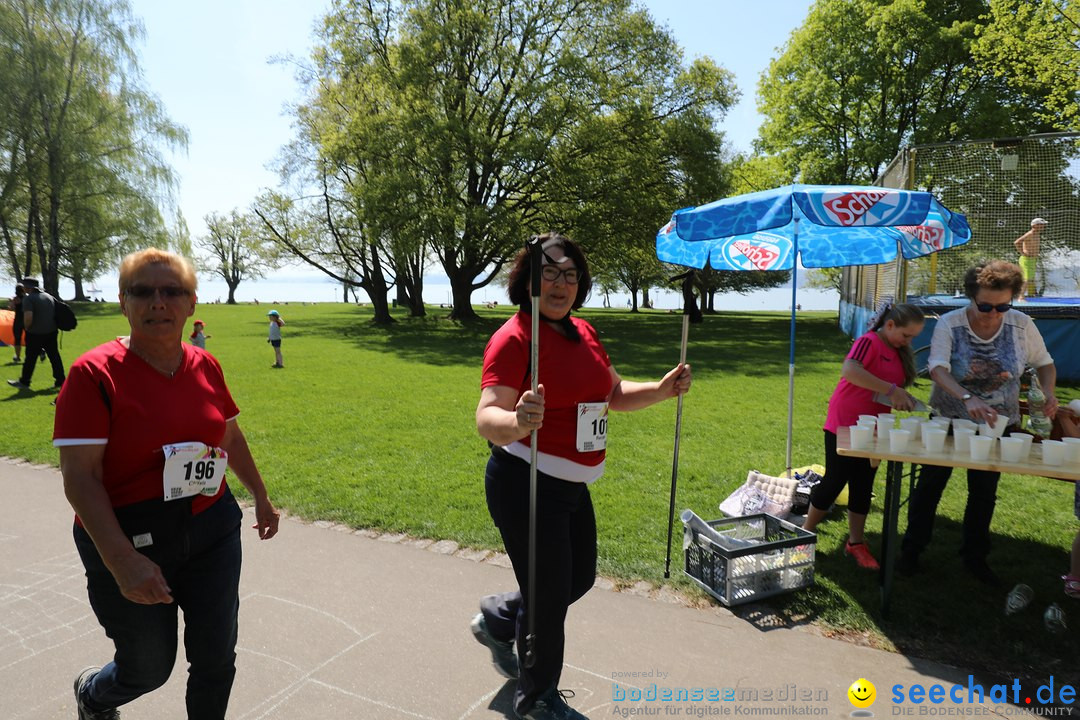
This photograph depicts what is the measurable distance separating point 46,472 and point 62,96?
92.0 feet

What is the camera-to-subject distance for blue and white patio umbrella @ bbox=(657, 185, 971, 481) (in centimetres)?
504

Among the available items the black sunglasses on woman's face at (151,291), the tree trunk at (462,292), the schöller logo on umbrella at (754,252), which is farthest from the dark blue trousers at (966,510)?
the tree trunk at (462,292)

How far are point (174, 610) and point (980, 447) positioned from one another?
388 cm

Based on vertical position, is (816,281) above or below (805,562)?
above

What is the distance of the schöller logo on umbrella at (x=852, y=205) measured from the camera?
502 centimetres

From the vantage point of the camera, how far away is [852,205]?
507cm

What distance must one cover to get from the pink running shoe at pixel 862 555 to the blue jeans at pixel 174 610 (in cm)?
389

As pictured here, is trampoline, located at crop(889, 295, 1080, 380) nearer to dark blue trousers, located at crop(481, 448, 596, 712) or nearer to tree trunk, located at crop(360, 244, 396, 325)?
dark blue trousers, located at crop(481, 448, 596, 712)

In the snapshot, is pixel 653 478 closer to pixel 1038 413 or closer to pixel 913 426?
pixel 913 426

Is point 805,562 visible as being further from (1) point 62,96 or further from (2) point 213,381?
(1) point 62,96

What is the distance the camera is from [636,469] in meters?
6.86

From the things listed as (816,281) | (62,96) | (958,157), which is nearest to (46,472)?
(958,157)

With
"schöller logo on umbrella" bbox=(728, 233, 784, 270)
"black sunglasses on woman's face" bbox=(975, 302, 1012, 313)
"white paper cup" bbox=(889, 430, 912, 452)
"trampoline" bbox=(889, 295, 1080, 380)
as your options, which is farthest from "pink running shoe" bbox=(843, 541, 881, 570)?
"trampoline" bbox=(889, 295, 1080, 380)

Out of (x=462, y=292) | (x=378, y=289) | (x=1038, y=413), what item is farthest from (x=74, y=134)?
(x=1038, y=413)
